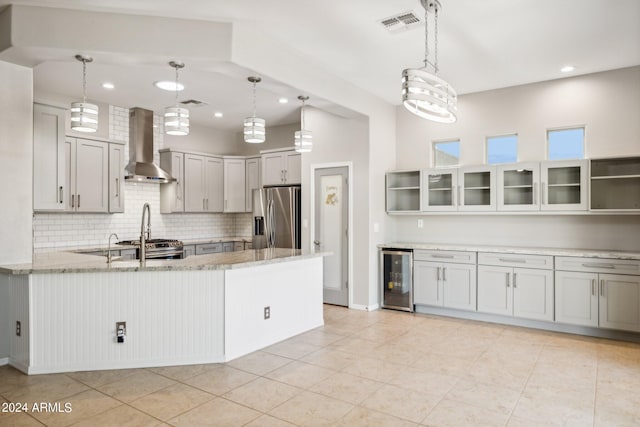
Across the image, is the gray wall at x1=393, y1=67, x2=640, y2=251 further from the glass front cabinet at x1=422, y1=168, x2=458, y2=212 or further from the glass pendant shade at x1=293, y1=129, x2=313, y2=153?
the glass pendant shade at x1=293, y1=129, x2=313, y2=153

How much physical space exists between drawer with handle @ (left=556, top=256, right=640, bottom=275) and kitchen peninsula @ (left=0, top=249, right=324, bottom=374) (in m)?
3.36

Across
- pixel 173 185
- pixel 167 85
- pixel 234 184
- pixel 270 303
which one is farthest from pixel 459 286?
pixel 173 185

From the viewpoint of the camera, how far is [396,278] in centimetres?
605

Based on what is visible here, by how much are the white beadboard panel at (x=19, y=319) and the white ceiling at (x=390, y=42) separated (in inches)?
78.4

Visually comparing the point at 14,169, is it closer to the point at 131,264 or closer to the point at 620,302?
the point at 131,264

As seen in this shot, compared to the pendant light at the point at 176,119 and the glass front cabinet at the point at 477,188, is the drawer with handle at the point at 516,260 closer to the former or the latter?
the glass front cabinet at the point at 477,188

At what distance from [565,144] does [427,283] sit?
8.12ft

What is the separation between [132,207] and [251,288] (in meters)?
3.63

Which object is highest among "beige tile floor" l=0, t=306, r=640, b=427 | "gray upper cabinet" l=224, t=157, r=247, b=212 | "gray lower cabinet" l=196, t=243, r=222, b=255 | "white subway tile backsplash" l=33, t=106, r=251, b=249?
"gray upper cabinet" l=224, t=157, r=247, b=212

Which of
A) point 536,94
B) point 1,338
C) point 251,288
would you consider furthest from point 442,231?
point 1,338

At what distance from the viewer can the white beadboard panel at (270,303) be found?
3.96m

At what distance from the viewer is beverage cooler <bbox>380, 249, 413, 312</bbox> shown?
19.5ft

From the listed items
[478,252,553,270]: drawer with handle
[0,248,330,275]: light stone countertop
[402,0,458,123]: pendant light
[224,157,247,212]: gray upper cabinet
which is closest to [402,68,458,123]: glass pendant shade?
[402,0,458,123]: pendant light

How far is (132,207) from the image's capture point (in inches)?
268
